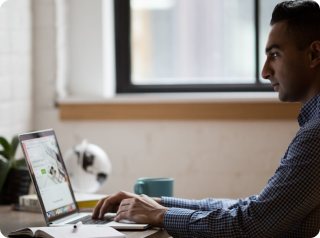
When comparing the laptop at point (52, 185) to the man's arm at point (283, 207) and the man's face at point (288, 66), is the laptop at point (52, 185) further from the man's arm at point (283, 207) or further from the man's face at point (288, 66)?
the man's face at point (288, 66)

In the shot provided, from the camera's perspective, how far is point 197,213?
3.50 feet

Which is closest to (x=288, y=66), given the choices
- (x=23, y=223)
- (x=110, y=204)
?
(x=110, y=204)

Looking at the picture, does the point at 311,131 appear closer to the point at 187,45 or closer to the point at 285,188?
the point at 285,188

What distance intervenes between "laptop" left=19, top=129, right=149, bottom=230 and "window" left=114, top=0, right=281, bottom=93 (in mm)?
1167

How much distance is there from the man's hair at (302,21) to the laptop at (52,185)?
2.03ft

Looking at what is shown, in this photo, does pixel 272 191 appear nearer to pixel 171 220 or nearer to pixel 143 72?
pixel 171 220

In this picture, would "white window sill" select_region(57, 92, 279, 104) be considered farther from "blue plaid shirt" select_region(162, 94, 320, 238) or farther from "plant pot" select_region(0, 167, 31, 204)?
"blue plaid shirt" select_region(162, 94, 320, 238)

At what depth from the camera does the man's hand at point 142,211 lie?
1086 mm

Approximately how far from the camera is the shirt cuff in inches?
41.4

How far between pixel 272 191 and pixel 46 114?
1563 mm

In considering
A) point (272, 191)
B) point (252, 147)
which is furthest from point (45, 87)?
point (272, 191)

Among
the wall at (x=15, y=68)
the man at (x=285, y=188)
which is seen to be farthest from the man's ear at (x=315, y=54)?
the wall at (x=15, y=68)

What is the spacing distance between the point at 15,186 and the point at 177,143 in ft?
3.09

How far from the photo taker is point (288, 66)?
3.73 feet
